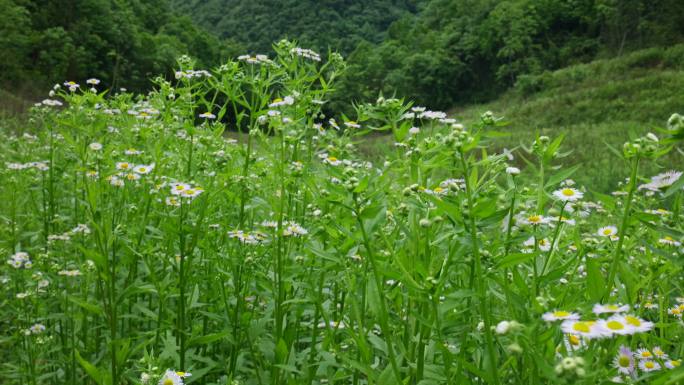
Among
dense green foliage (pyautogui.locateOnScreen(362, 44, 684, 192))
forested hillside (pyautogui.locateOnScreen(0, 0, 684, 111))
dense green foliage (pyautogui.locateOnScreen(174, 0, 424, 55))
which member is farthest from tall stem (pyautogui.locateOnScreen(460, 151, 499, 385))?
dense green foliage (pyautogui.locateOnScreen(174, 0, 424, 55))

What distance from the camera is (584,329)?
2.97 ft

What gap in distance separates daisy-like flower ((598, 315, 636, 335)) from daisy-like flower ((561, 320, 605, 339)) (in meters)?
0.02

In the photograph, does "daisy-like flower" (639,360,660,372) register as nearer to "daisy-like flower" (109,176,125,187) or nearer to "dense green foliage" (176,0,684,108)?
"daisy-like flower" (109,176,125,187)

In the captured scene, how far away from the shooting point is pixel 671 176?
56.3 inches

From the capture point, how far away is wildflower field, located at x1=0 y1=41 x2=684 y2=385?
1.21 m

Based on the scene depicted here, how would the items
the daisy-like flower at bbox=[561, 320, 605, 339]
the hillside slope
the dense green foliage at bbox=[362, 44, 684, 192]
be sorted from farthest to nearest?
the dense green foliage at bbox=[362, 44, 684, 192], the hillside slope, the daisy-like flower at bbox=[561, 320, 605, 339]

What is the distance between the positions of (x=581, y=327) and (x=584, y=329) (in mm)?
12

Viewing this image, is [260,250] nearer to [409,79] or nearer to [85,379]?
[85,379]

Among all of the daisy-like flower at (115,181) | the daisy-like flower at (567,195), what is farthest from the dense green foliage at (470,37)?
the daisy-like flower at (567,195)

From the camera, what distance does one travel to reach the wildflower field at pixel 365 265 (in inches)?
47.6

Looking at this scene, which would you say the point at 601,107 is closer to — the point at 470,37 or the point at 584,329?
the point at 584,329

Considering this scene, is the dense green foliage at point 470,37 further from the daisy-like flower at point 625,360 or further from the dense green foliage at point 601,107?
the daisy-like flower at point 625,360

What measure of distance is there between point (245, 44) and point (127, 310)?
62.1 m

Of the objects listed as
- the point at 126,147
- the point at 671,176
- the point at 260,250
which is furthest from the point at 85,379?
the point at 671,176
